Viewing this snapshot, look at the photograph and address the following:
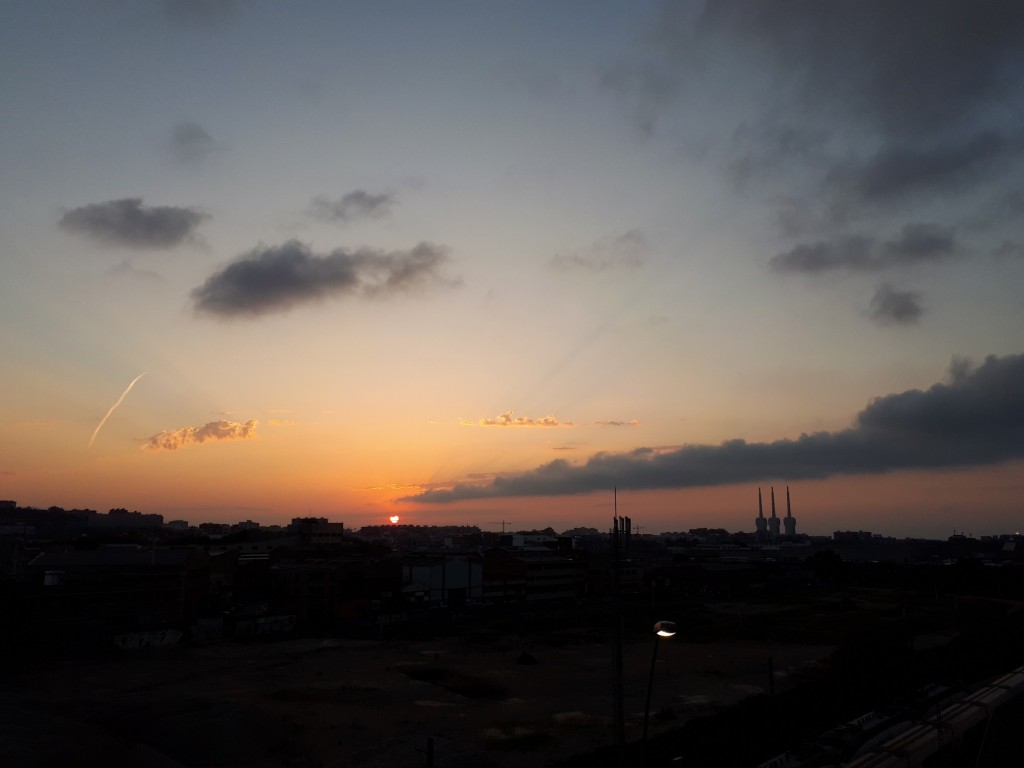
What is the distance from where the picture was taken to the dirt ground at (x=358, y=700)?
3500cm

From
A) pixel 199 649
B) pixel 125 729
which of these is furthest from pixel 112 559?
pixel 125 729

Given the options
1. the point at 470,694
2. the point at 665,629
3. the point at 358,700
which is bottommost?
the point at 470,694

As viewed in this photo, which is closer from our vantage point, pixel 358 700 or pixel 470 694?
pixel 358 700

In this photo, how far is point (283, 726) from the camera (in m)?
39.6

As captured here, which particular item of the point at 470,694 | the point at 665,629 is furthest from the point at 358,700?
the point at 665,629

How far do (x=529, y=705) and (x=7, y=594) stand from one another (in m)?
44.3

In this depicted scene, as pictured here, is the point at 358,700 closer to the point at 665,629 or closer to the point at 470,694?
the point at 470,694

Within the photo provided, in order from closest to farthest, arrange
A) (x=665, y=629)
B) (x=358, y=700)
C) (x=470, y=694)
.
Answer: (x=665, y=629) → (x=358, y=700) → (x=470, y=694)

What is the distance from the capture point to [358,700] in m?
47.0

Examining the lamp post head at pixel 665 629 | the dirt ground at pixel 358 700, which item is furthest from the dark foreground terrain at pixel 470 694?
the lamp post head at pixel 665 629

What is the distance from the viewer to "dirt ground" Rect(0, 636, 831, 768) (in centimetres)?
3500

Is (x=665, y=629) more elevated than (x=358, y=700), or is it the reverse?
(x=665, y=629)

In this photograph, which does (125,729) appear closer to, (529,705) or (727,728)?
(529,705)

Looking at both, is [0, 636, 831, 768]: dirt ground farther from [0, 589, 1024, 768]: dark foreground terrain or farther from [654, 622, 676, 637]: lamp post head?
[654, 622, 676, 637]: lamp post head
